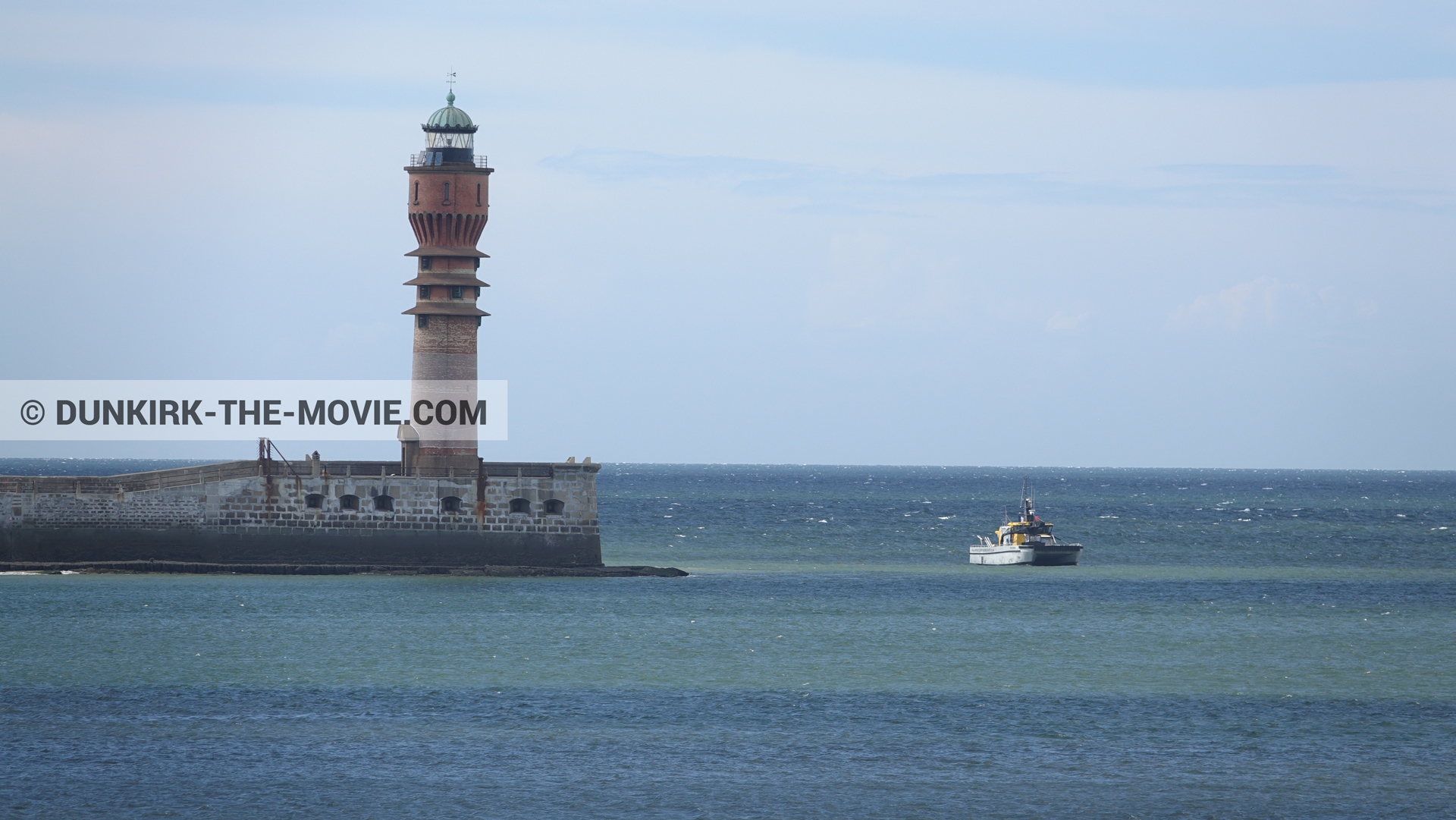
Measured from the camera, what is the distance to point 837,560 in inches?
3019

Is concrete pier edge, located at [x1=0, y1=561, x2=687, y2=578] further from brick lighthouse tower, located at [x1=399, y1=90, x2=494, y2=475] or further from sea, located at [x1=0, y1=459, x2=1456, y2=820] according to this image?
brick lighthouse tower, located at [x1=399, y1=90, x2=494, y2=475]

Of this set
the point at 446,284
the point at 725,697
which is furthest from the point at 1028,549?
the point at 725,697

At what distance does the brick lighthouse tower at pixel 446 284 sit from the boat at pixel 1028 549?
1060 inches

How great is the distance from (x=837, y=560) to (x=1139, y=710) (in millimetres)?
44427

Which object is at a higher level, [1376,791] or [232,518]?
[232,518]

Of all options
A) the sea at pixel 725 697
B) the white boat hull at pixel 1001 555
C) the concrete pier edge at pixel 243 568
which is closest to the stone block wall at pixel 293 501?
the concrete pier edge at pixel 243 568

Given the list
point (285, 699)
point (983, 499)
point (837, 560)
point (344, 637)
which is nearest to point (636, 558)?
point (837, 560)

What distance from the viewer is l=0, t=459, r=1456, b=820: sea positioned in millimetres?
24609

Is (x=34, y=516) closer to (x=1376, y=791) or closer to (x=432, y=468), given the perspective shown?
(x=432, y=468)

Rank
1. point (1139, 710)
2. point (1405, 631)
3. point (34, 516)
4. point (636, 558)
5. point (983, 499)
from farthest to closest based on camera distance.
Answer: point (983, 499), point (636, 558), point (34, 516), point (1405, 631), point (1139, 710)

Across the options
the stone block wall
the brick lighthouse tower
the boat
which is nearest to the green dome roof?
the brick lighthouse tower

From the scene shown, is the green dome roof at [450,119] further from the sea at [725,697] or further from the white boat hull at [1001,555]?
the white boat hull at [1001,555]

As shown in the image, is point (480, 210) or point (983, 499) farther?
point (983, 499)

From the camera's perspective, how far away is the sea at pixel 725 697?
2461cm
